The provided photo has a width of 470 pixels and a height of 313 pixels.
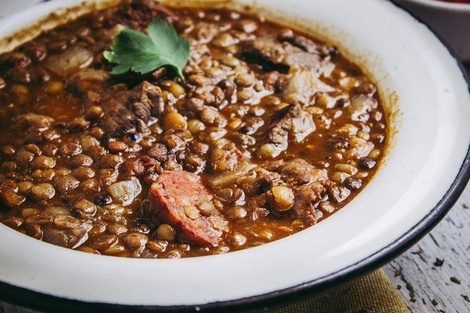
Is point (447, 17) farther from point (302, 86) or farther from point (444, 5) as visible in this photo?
point (302, 86)

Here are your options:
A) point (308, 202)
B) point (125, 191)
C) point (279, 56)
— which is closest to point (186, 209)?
point (125, 191)

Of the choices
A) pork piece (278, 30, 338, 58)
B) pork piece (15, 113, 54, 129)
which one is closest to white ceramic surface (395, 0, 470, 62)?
pork piece (278, 30, 338, 58)

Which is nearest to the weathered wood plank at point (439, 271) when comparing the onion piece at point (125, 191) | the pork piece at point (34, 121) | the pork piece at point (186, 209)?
the pork piece at point (186, 209)

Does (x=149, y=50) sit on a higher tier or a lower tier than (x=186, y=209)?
higher

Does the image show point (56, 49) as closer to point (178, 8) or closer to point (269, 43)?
point (178, 8)

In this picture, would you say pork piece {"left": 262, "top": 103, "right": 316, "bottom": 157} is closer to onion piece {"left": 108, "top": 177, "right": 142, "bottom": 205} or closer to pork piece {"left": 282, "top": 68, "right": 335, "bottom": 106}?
pork piece {"left": 282, "top": 68, "right": 335, "bottom": 106}

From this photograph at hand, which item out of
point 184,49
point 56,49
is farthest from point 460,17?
point 56,49
